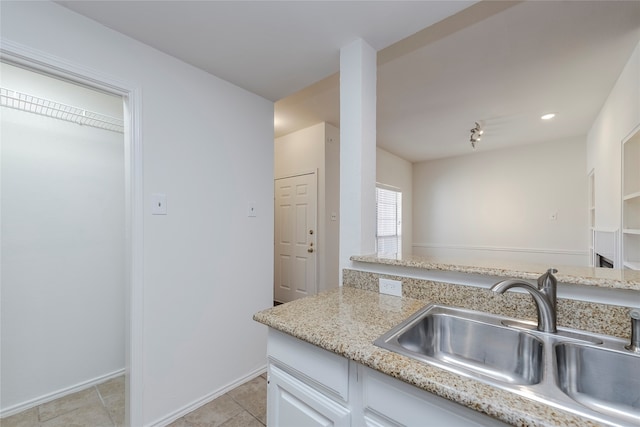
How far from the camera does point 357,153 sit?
61.2 inches

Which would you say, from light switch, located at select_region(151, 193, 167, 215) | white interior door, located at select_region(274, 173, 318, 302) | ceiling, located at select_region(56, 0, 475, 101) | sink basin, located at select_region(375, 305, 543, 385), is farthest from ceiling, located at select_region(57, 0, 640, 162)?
sink basin, located at select_region(375, 305, 543, 385)

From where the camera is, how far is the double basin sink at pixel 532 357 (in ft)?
2.13

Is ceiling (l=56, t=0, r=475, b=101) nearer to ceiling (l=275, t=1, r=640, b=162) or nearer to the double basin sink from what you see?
ceiling (l=275, t=1, r=640, b=162)

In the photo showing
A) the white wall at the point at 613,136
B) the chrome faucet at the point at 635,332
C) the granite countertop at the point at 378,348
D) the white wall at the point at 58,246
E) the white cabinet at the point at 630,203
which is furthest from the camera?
the white cabinet at the point at 630,203

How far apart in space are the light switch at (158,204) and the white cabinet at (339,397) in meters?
1.14

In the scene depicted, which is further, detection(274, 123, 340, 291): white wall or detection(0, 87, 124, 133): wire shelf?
detection(274, 123, 340, 291): white wall

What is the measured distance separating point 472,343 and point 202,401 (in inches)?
71.7

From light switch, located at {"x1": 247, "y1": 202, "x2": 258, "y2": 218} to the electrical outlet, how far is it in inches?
50.6

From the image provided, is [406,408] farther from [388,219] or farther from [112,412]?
[388,219]

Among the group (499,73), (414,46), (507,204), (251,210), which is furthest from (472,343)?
(507,204)

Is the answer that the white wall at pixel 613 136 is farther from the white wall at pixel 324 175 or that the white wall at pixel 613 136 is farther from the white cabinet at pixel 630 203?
the white wall at pixel 324 175

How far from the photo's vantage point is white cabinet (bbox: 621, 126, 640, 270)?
2133mm

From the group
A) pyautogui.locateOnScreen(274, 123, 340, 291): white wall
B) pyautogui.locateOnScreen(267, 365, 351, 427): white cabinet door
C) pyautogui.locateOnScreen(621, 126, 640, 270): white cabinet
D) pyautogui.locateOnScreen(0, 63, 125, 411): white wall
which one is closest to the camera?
pyautogui.locateOnScreen(267, 365, 351, 427): white cabinet door

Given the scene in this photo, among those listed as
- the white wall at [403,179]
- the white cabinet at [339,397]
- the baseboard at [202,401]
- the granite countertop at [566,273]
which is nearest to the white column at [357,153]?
the granite countertop at [566,273]
